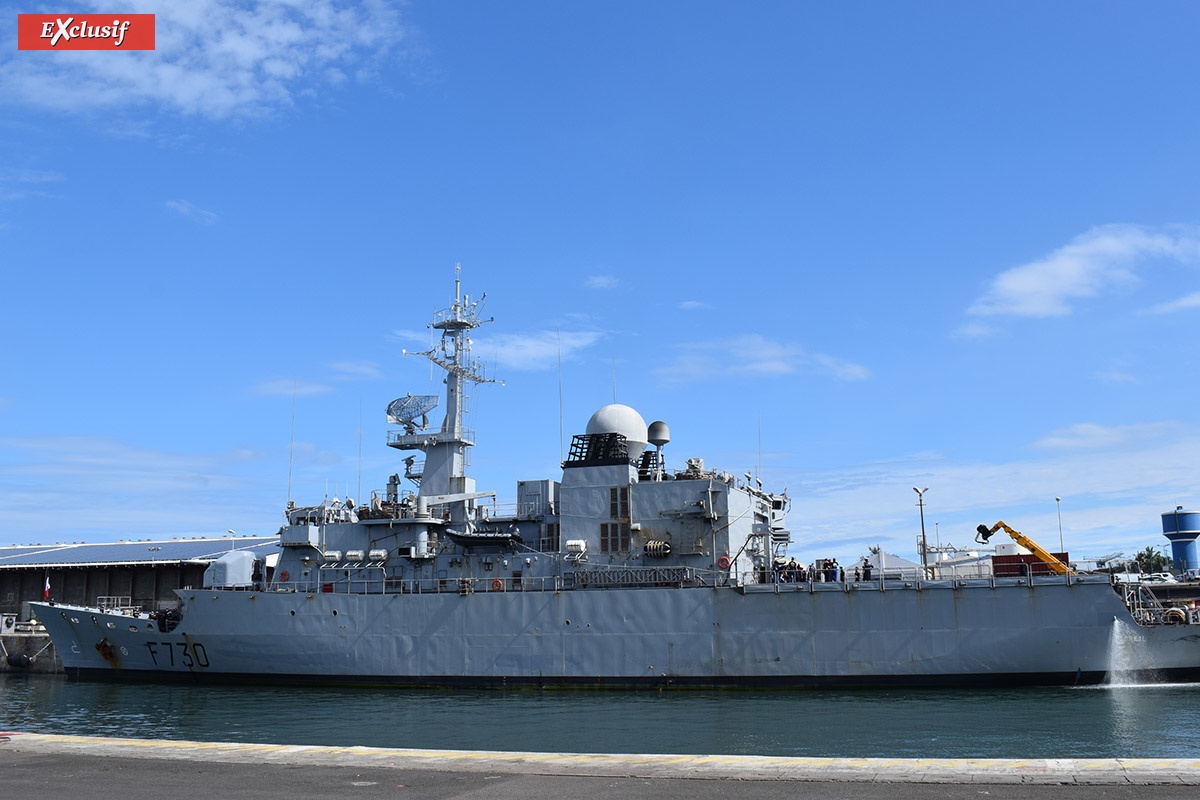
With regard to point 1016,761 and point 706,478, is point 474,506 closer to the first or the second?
point 706,478

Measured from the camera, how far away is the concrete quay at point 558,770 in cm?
944

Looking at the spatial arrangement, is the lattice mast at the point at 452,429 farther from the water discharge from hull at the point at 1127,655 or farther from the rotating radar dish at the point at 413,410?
the water discharge from hull at the point at 1127,655

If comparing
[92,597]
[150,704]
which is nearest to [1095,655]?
[150,704]

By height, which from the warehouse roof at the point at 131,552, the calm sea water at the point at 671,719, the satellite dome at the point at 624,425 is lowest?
the calm sea water at the point at 671,719

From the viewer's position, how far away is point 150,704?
80.6 feet

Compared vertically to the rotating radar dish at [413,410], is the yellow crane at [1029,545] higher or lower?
lower

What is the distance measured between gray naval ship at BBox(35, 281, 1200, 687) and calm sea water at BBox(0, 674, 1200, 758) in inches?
36.5

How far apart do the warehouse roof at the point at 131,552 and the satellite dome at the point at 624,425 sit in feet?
99.5

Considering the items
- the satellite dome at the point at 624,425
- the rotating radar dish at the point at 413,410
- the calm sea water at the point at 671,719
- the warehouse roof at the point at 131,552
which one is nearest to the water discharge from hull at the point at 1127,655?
the calm sea water at the point at 671,719

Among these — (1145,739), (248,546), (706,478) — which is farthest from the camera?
(248,546)

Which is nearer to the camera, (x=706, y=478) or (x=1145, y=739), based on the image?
(x=1145, y=739)

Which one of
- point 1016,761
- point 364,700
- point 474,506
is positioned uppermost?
point 474,506

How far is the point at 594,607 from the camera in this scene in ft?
88.5

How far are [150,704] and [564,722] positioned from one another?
12711 millimetres
